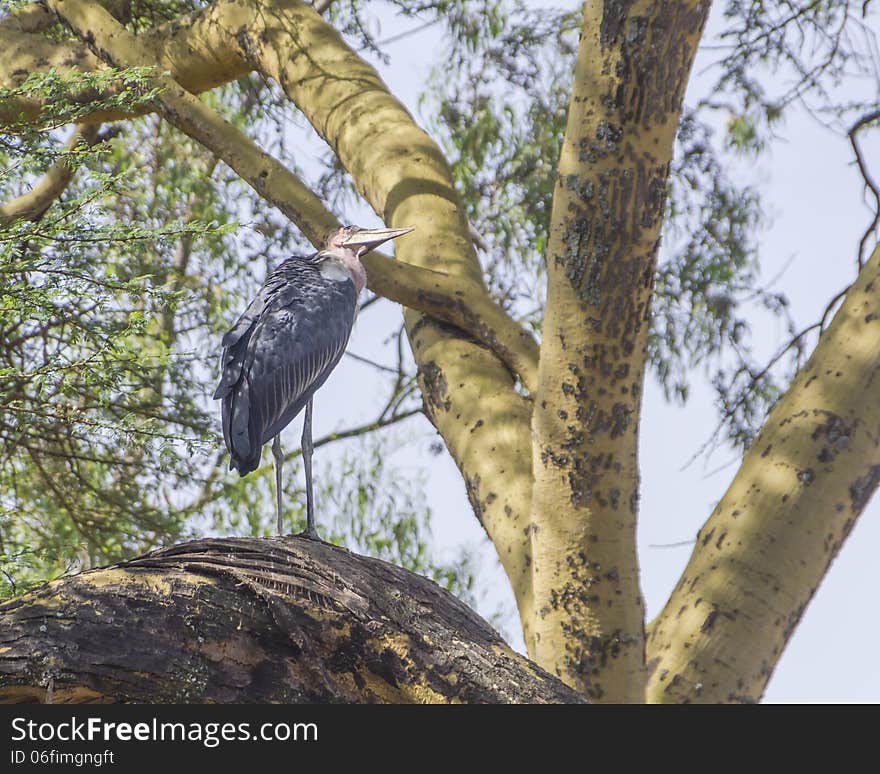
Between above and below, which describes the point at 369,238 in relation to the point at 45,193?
below

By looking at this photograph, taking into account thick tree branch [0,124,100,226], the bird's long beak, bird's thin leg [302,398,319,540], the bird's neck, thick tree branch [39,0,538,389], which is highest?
thick tree branch [0,124,100,226]

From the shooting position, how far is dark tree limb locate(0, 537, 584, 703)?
209 cm

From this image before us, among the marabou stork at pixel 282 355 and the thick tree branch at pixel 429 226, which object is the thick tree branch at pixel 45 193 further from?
the marabou stork at pixel 282 355

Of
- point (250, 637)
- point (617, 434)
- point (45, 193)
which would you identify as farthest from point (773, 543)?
point (45, 193)

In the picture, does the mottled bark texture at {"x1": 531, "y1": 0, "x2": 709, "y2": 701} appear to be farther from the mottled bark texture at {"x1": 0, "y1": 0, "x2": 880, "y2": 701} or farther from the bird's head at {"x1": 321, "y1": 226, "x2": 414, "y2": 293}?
the bird's head at {"x1": 321, "y1": 226, "x2": 414, "y2": 293}

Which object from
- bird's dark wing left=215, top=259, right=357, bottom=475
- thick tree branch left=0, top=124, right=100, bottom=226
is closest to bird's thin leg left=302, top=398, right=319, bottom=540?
bird's dark wing left=215, top=259, right=357, bottom=475

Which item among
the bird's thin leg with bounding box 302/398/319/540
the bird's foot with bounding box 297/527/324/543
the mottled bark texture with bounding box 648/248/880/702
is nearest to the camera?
the bird's foot with bounding box 297/527/324/543

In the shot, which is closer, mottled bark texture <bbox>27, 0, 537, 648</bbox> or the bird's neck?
the bird's neck

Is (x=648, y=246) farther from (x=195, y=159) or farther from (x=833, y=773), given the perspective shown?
(x=195, y=159)

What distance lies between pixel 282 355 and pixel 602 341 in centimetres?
100

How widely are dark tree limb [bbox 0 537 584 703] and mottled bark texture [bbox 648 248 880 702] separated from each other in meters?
1.13

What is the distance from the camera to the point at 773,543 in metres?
3.51

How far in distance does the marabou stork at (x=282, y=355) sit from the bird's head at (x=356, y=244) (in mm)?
118

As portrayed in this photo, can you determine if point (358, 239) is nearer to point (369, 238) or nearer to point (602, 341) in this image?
point (369, 238)
